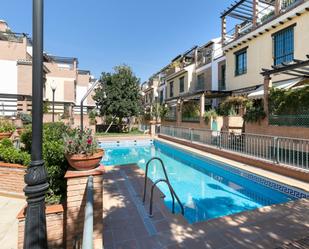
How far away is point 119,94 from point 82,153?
21.7m

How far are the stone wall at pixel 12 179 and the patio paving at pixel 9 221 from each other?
244 millimetres

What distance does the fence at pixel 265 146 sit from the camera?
773 centimetres

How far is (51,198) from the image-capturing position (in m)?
4.59

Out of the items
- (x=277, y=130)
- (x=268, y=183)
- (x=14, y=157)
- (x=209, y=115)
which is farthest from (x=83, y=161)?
(x=209, y=115)

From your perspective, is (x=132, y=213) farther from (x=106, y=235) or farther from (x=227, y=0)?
(x=227, y=0)

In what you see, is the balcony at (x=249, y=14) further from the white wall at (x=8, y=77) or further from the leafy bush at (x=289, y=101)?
the white wall at (x=8, y=77)

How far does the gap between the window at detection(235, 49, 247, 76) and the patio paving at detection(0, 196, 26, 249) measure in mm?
16927

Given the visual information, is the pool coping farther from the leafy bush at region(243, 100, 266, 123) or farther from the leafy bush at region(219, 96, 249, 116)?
the leafy bush at region(219, 96, 249, 116)

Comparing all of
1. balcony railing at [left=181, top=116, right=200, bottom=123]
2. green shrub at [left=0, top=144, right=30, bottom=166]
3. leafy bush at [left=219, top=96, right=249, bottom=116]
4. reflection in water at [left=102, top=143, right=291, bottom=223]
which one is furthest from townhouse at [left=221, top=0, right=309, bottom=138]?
green shrub at [left=0, top=144, right=30, bottom=166]

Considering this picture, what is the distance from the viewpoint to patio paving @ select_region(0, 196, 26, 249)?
408 cm

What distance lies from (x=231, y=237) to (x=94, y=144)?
2.95m

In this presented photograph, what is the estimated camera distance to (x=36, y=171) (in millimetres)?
1918

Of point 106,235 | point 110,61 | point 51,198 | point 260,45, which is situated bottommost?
point 106,235

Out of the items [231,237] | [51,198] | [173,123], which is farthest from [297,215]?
[173,123]
